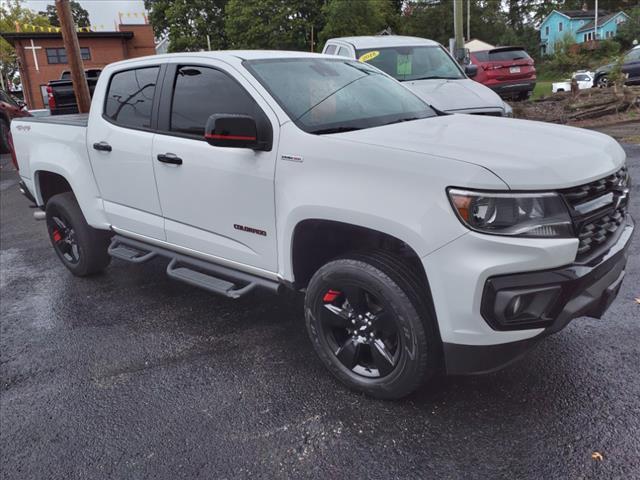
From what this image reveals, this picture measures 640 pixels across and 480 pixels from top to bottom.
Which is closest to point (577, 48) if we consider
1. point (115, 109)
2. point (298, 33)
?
point (298, 33)

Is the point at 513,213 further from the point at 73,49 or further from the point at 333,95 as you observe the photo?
the point at 73,49

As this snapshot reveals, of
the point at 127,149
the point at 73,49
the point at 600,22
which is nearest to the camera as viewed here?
the point at 127,149

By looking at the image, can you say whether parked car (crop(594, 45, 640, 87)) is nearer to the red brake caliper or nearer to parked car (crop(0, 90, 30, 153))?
the red brake caliper

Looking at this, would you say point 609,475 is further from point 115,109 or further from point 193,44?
point 193,44

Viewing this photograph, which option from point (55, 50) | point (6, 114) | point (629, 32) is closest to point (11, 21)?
point (55, 50)

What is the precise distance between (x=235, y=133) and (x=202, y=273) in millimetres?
1171

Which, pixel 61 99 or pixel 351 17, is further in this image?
pixel 351 17

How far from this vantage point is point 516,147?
8.84 feet

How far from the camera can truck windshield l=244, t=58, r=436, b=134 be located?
130 inches

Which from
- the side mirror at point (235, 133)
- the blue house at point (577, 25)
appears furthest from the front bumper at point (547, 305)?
the blue house at point (577, 25)

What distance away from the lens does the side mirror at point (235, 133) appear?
10.1 ft

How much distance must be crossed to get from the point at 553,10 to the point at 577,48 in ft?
138

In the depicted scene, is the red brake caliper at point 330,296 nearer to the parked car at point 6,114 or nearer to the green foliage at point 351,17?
the parked car at point 6,114

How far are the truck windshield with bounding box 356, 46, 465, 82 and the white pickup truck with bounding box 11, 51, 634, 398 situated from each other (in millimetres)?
4392
